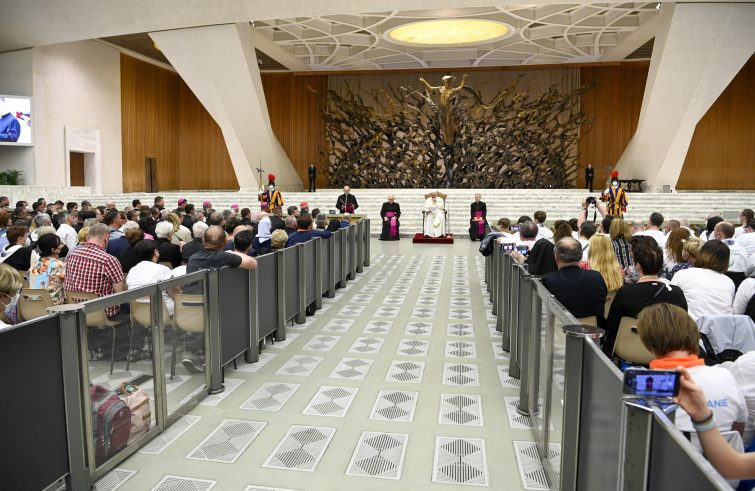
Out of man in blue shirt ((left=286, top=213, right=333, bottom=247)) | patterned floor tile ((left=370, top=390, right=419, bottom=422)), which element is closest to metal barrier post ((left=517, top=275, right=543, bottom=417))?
patterned floor tile ((left=370, top=390, right=419, bottom=422))

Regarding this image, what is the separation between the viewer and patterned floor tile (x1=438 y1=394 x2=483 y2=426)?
3.93 meters

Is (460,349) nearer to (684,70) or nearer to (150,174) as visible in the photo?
(684,70)

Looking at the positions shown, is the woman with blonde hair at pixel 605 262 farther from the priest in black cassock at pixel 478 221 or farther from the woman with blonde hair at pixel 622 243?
the priest in black cassock at pixel 478 221

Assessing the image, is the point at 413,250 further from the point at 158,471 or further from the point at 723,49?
the point at 723,49

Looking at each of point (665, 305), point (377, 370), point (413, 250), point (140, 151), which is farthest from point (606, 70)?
point (665, 305)

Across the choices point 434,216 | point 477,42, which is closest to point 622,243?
point 434,216

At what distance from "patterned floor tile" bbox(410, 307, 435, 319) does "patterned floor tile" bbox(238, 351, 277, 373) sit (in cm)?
224

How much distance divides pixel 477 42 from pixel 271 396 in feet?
71.7

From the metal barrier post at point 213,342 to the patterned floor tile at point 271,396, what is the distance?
315mm

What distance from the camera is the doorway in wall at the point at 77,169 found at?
23969 millimetres

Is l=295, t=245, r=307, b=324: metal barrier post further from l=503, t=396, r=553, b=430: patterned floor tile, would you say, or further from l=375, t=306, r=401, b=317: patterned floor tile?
l=503, t=396, r=553, b=430: patterned floor tile

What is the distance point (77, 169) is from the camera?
949 inches

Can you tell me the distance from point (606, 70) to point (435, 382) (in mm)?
28554

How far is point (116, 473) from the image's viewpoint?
316 cm
